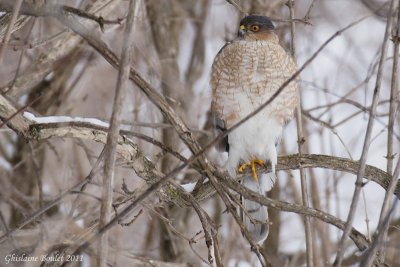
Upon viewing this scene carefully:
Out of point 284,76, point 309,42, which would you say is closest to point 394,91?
point 284,76

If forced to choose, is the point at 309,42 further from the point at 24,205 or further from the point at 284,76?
the point at 24,205

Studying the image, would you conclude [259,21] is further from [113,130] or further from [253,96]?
[113,130]

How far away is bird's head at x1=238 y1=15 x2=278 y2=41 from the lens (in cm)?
439

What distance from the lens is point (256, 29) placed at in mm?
4387

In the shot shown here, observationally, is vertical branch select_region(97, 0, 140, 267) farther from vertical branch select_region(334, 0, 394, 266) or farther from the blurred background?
the blurred background

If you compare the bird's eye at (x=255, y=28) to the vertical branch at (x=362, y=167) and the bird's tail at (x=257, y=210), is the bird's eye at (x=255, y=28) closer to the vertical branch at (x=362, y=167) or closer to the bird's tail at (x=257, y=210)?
the bird's tail at (x=257, y=210)

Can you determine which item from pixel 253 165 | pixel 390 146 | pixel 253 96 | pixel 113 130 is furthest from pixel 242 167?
pixel 113 130

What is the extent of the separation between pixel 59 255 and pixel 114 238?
2.21 m

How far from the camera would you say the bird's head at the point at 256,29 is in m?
4.39

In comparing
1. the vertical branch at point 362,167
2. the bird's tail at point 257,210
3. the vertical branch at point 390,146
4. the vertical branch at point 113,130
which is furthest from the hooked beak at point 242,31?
the vertical branch at point 113,130

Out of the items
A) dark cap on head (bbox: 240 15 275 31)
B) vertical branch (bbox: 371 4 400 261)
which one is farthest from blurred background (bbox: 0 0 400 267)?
vertical branch (bbox: 371 4 400 261)

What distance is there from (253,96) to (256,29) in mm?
556

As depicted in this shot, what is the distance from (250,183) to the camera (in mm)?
4387

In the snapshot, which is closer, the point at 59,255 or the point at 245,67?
the point at 59,255
